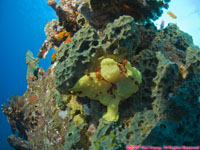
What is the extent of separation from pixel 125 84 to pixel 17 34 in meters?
94.2

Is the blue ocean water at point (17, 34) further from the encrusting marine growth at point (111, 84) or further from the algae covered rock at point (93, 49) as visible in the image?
the encrusting marine growth at point (111, 84)

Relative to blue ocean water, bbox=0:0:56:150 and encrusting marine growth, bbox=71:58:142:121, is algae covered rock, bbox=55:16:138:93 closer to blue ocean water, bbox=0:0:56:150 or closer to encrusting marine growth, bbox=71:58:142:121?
encrusting marine growth, bbox=71:58:142:121

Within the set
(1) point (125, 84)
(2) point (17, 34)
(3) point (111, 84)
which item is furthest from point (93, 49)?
(2) point (17, 34)

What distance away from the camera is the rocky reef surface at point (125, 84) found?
2340 mm

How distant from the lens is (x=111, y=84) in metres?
2.83

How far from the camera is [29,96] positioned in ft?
18.6

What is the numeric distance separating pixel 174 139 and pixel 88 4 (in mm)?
3318

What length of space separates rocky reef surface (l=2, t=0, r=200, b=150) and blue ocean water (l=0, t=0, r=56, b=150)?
62.9 meters

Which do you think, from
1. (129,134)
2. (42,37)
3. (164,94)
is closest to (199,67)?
(164,94)

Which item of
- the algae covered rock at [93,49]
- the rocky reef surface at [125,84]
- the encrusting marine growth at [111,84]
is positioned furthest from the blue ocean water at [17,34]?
the encrusting marine growth at [111,84]

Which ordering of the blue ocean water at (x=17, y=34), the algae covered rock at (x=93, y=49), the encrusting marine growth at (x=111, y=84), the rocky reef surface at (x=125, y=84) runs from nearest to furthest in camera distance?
1. the rocky reef surface at (x=125, y=84)
2. the encrusting marine growth at (x=111, y=84)
3. the algae covered rock at (x=93, y=49)
4. the blue ocean water at (x=17, y=34)

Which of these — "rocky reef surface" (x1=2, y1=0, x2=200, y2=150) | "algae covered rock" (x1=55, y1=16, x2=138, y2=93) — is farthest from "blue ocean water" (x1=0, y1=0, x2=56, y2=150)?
"algae covered rock" (x1=55, y1=16, x2=138, y2=93)

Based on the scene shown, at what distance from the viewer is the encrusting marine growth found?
2441 millimetres

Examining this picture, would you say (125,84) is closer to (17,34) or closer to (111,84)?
(111,84)
